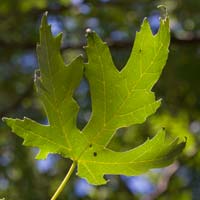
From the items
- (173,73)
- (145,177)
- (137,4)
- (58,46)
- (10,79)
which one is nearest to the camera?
(58,46)

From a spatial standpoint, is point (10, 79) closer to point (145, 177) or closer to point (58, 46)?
point (145, 177)

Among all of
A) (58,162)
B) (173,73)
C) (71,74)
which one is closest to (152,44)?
(71,74)

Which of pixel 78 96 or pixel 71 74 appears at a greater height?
pixel 71 74

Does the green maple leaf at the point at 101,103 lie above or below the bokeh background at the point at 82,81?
above

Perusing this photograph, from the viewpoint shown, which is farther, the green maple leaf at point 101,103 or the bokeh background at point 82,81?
the bokeh background at point 82,81

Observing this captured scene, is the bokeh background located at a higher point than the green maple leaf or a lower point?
lower

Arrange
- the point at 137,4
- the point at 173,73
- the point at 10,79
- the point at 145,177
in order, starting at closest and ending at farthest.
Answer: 1. the point at 173,73
2. the point at 137,4
3. the point at 10,79
4. the point at 145,177
